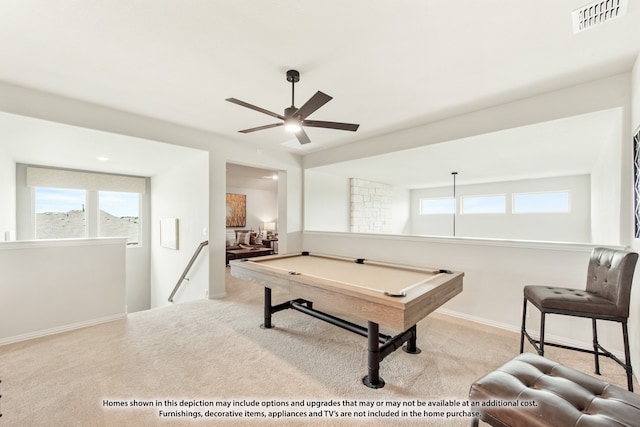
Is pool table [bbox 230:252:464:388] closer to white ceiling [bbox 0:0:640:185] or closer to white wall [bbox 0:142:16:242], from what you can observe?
white ceiling [bbox 0:0:640:185]

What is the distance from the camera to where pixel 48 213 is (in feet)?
16.8

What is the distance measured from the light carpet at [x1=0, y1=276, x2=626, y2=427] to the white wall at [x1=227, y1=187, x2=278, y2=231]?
612cm

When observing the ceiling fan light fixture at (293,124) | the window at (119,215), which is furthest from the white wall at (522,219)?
the window at (119,215)

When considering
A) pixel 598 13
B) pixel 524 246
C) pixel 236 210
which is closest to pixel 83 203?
pixel 236 210

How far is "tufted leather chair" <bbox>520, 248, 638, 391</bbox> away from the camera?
1.79 m

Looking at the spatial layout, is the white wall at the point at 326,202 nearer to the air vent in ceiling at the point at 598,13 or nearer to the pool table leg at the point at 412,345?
the pool table leg at the point at 412,345

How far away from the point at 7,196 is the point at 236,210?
5.02 meters

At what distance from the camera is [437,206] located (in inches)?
313

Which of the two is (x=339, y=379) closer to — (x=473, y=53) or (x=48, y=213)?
(x=473, y=53)

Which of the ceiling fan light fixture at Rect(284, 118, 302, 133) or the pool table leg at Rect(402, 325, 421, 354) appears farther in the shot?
→ the pool table leg at Rect(402, 325, 421, 354)

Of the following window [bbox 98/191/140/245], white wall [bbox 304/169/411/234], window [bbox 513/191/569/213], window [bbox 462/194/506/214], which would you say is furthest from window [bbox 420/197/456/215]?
window [bbox 98/191/140/245]

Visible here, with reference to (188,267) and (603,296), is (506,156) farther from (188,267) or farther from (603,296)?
(188,267)

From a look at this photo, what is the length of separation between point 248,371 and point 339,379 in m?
0.73

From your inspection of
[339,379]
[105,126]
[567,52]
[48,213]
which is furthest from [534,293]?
[48,213]
